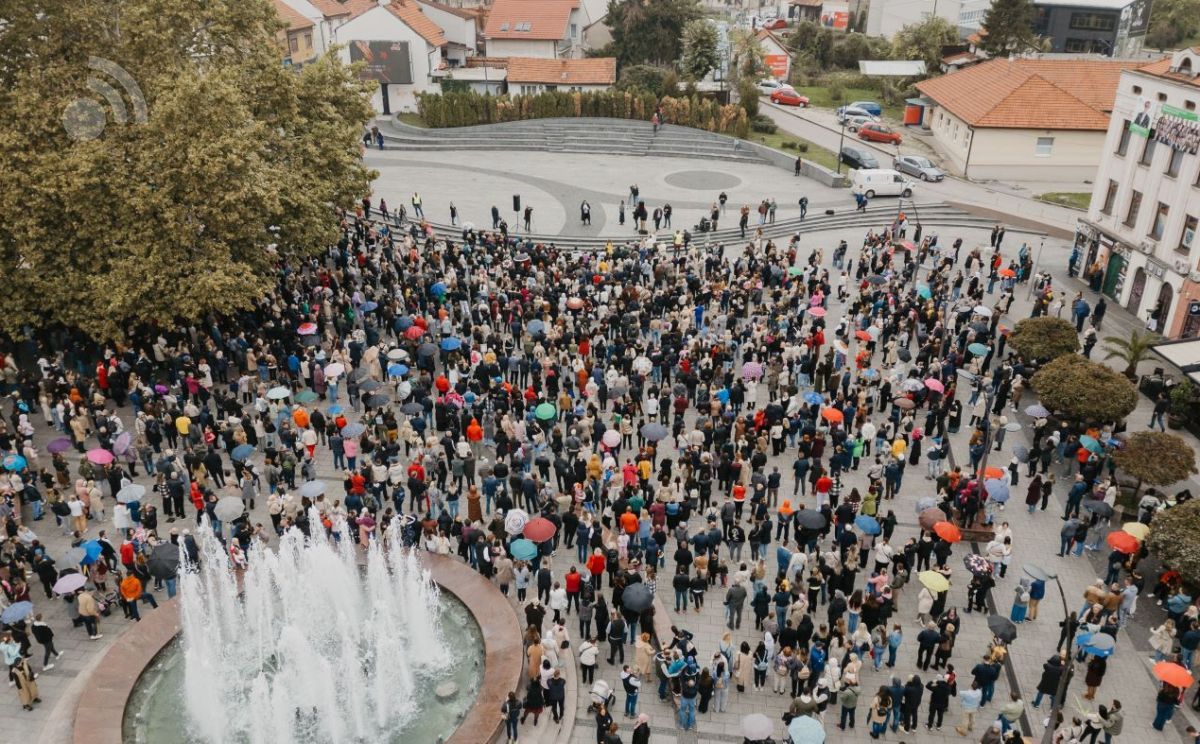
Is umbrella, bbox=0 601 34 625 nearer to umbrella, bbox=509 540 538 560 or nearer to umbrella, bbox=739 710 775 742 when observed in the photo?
umbrella, bbox=509 540 538 560

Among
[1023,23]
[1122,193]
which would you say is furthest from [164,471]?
[1023,23]

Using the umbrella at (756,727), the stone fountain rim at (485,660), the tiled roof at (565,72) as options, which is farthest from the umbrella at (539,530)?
the tiled roof at (565,72)

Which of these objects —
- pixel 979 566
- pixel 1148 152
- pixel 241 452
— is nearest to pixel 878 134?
pixel 1148 152

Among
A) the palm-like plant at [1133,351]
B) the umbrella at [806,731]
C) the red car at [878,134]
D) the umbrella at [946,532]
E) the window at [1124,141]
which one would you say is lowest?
the umbrella at [806,731]

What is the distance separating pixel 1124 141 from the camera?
32406 mm

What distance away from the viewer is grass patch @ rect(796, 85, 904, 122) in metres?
62.4

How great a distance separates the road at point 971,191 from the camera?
135ft

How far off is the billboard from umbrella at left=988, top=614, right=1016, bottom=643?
189ft

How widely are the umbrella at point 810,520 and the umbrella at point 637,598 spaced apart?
3.69 metres

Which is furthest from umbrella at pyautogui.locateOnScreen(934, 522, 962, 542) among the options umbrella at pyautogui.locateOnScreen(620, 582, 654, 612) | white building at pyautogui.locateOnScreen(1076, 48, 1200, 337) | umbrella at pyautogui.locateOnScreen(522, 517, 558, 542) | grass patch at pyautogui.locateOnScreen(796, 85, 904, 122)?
grass patch at pyautogui.locateOnScreen(796, 85, 904, 122)

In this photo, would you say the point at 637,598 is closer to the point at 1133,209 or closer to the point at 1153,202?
the point at 1153,202

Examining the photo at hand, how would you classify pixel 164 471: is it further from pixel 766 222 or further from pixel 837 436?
pixel 766 222

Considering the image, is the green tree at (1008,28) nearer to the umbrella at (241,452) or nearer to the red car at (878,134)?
the red car at (878,134)

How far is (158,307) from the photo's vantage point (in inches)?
923
